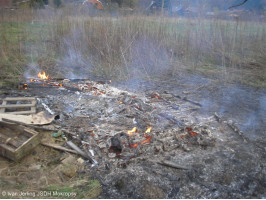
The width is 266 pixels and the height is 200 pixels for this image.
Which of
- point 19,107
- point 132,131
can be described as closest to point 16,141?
point 19,107

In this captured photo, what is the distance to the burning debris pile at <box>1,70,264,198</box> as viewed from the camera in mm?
3100

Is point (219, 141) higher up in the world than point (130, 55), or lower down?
lower down

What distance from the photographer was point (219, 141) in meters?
4.04

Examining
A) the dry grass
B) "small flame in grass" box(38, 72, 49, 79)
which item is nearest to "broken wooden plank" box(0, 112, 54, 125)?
"small flame in grass" box(38, 72, 49, 79)

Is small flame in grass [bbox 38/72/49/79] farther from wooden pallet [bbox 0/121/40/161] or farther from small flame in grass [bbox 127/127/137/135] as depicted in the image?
small flame in grass [bbox 127/127/137/135]

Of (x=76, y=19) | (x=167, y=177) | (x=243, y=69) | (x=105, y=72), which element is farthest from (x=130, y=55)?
(x=167, y=177)

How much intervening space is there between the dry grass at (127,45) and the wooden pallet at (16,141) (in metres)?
4.00

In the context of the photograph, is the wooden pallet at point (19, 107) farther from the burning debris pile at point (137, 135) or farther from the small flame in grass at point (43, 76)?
the small flame in grass at point (43, 76)

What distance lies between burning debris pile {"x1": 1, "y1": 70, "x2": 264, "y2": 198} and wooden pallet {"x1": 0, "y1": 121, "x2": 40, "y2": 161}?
56 cm

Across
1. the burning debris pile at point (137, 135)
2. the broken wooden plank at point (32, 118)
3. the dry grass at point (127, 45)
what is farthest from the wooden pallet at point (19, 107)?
the dry grass at point (127, 45)

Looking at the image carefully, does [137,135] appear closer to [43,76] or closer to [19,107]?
[19,107]

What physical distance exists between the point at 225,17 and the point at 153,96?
4.77 meters

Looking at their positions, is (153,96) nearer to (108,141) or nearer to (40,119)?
(108,141)

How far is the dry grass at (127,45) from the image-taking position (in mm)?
8031
